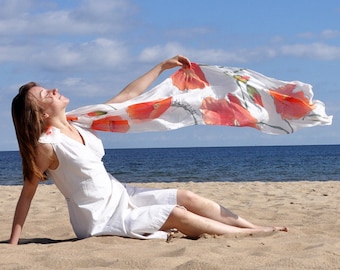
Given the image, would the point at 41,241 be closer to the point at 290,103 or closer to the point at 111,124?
the point at 111,124

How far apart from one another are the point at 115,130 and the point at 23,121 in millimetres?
1016

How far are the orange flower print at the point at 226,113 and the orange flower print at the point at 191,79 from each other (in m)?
0.19

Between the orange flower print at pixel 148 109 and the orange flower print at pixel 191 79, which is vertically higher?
the orange flower print at pixel 191 79

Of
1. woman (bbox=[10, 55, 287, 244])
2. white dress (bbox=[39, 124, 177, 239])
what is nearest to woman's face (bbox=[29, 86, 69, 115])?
woman (bbox=[10, 55, 287, 244])

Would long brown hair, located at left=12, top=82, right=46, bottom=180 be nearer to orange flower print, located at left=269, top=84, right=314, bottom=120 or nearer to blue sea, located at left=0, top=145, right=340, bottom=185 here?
orange flower print, located at left=269, top=84, right=314, bottom=120

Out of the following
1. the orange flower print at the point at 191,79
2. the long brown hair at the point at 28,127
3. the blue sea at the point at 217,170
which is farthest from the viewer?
the blue sea at the point at 217,170

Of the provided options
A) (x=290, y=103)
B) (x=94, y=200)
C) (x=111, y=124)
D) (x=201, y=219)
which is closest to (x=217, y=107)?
(x=290, y=103)

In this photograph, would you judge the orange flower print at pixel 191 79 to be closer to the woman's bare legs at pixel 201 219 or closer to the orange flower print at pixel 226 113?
the orange flower print at pixel 226 113

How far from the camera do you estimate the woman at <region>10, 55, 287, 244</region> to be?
Answer: 4.46 metres

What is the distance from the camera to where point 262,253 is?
3.94m

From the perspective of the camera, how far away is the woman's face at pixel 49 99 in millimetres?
4480

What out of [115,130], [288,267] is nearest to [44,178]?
[115,130]

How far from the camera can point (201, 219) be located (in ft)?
15.5

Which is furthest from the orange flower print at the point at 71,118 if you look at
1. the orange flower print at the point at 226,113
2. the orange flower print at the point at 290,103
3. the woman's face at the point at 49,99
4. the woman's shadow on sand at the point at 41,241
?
the orange flower print at the point at 290,103
